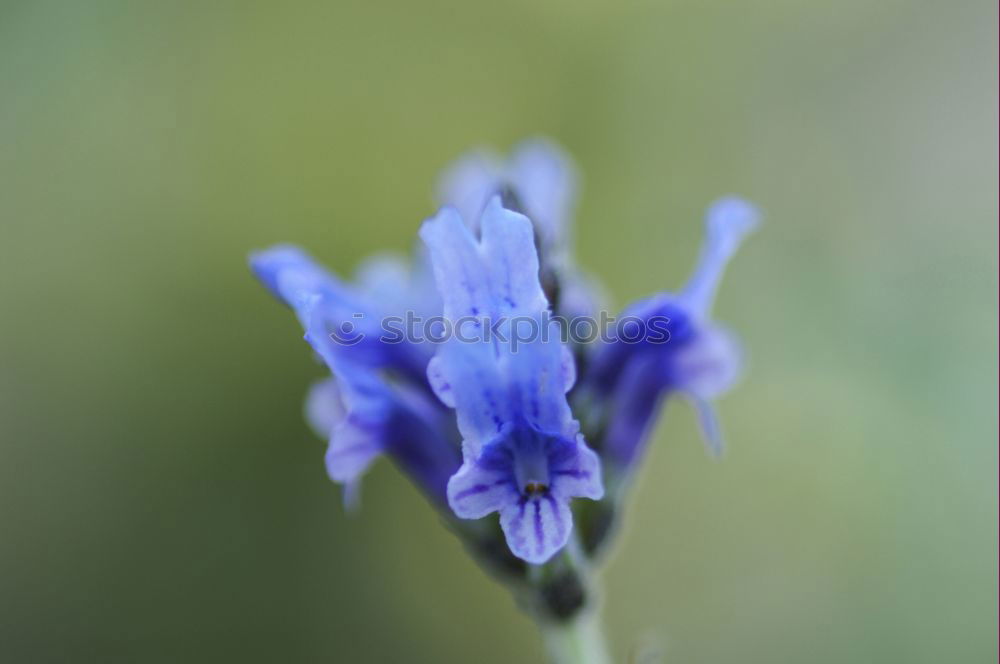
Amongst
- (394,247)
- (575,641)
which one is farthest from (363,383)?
(394,247)

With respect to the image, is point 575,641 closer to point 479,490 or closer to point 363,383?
point 479,490

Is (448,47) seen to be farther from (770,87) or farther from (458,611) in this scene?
(458,611)

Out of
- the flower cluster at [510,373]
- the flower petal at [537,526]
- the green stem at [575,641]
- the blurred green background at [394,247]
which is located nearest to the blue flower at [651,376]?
the flower cluster at [510,373]

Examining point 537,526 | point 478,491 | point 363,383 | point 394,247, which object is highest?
point 363,383

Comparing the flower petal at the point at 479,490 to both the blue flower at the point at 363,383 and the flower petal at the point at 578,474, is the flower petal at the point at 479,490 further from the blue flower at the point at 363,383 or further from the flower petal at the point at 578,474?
the blue flower at the point at 363,383

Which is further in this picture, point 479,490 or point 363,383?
point 363,383

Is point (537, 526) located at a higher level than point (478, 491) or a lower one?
lower

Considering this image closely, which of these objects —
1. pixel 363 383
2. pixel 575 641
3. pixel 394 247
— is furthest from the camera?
pixel 394 247

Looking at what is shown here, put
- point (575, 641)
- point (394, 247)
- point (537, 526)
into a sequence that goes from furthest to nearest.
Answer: point (394, 247) < point (575, 641) < point (537, 526)
